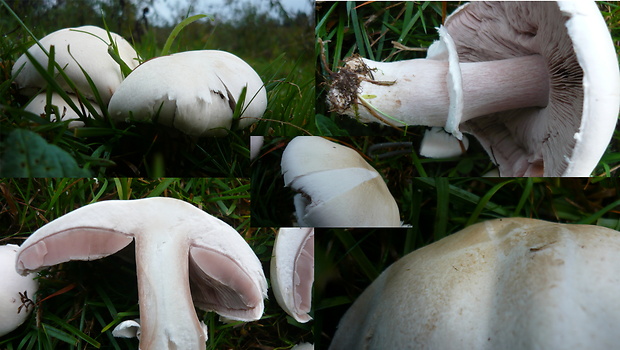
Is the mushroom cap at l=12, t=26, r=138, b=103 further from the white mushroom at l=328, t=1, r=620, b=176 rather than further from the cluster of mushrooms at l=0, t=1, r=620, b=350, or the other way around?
the white mushroom at l=328, t=1, r=620, b=176

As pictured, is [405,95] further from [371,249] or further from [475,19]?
[371,249]

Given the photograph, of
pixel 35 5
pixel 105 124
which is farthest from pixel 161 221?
pixel 35 5

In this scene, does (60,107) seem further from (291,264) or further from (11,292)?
(291,264)

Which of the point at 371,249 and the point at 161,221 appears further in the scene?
the point at 371,249

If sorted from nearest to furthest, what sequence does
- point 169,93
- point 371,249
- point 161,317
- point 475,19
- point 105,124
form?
point 161,317, point 169,93, point 105,124, point 475,19, point 371,249

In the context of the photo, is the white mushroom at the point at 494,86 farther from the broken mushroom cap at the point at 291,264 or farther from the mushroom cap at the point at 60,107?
the mushroom cap at the point at 60,107

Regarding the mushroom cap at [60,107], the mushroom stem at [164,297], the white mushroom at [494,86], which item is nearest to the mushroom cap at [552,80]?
the white mushroom at [494,86]
